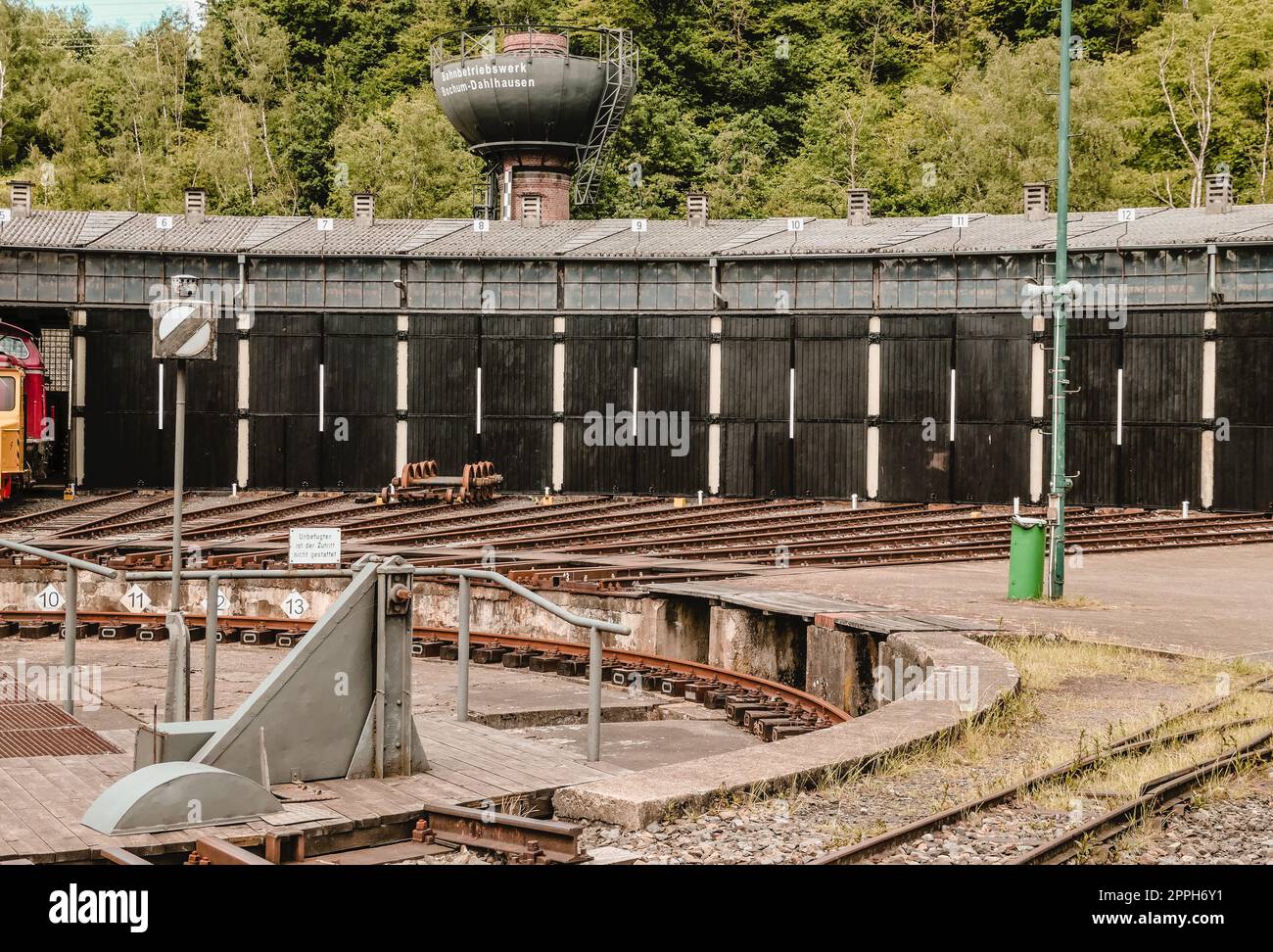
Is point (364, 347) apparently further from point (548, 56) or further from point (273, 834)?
point (273, 834)

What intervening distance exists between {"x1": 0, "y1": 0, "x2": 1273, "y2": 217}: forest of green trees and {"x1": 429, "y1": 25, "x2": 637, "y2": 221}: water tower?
1588 cm

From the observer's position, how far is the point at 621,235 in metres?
36.9

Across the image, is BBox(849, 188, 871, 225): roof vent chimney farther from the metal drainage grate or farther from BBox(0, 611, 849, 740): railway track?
the metal drainage grate

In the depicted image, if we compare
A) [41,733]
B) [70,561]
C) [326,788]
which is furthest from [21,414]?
[326,788]

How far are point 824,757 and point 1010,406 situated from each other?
24.9 metres

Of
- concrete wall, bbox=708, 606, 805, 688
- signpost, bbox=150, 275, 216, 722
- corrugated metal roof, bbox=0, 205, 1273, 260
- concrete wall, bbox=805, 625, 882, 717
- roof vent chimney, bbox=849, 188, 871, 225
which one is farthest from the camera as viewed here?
roof vent chimney, bbox=849, 188, 871, 225

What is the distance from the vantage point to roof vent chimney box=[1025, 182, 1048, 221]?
35844 mm

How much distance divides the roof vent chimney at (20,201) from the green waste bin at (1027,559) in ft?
Answer: 97.5

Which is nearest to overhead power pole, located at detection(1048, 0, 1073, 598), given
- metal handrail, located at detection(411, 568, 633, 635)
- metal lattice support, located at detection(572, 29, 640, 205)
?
metal handrail, located at detection(411, 568, 633, 635)

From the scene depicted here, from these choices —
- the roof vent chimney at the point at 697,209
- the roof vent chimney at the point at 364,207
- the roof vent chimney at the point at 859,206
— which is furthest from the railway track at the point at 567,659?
the roof vent chimney at the point at 697,209

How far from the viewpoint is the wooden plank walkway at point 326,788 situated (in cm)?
729

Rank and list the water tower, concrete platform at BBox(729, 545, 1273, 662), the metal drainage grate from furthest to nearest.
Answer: the water tower
concrete platform at BBox(729, 545, 1273, 662)
the metal drainage grate

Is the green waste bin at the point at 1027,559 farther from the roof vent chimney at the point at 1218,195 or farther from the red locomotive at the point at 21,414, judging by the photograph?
the red locomotive at the point at 21,414
